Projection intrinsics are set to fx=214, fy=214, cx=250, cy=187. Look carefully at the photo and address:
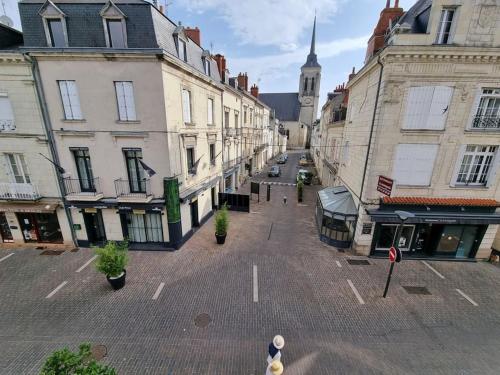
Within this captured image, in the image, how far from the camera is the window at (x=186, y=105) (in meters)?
11.8

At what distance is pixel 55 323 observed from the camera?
7570 millimetres

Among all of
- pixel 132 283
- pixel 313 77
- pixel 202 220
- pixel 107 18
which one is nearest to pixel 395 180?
pixel 202 220

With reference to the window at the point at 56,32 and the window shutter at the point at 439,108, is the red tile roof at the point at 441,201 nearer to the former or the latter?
the window shutter at the point at 439,108

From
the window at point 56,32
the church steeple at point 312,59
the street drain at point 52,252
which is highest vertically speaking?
the church steeple at point 312,59

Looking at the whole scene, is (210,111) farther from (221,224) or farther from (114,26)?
(221,224)

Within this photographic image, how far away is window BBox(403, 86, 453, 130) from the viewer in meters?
9.65

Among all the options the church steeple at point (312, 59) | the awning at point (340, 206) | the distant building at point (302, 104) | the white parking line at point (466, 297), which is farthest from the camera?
the distant building at point (302, 104)

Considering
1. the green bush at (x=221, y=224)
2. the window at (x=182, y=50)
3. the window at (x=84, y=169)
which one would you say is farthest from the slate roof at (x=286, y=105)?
the window at (x=84, y=169)

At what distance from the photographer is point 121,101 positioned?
10188 mm

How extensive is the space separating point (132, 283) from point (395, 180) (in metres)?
13.5

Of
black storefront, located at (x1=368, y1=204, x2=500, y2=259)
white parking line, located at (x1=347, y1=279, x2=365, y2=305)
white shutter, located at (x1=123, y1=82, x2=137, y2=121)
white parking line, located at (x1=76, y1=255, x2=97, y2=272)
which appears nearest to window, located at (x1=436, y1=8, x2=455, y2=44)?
black storefront, located at (x1=368, y1=204, x2=500, y2=259)

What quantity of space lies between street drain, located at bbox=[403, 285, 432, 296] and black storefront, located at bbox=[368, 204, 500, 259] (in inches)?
94.6

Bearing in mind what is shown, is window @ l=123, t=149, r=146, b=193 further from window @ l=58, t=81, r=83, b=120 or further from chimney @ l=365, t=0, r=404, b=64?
chimney @ l=365, t=0, r=404, b=64

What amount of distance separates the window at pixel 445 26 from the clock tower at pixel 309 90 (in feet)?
201
